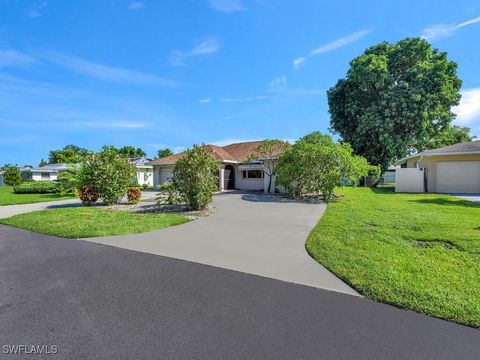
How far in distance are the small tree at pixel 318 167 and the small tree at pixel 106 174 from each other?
971cm

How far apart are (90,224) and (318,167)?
1247 cm

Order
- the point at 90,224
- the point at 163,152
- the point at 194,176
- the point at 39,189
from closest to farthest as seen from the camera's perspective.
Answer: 1. the point at 90,224
2. the point at 194,176
3. the point at 39,189
4. the point at 163,152

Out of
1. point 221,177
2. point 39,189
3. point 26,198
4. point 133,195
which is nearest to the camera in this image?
point 133,195

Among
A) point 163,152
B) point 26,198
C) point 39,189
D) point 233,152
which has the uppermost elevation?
point 163,152

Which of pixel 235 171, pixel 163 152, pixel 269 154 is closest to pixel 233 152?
pixel 235 171

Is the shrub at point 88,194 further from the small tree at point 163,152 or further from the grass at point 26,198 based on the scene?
the small tree at point 163,152

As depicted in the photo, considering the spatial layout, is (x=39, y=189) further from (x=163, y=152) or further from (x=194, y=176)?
(x=163, y=152)

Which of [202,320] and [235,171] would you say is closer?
[202,320]

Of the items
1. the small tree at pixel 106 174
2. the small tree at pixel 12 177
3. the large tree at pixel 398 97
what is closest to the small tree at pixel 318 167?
the large tree at pixel 398 97

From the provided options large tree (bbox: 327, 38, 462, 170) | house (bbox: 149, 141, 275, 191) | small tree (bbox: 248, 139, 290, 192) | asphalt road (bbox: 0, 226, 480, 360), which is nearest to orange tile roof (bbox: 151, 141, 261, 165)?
house (bbox: 149, 141, 275, 191)

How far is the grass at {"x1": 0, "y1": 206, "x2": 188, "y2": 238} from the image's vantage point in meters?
7.34

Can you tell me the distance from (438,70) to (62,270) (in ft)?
95.2

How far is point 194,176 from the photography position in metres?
11.0

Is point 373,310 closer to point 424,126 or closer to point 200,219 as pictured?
point 200,219
